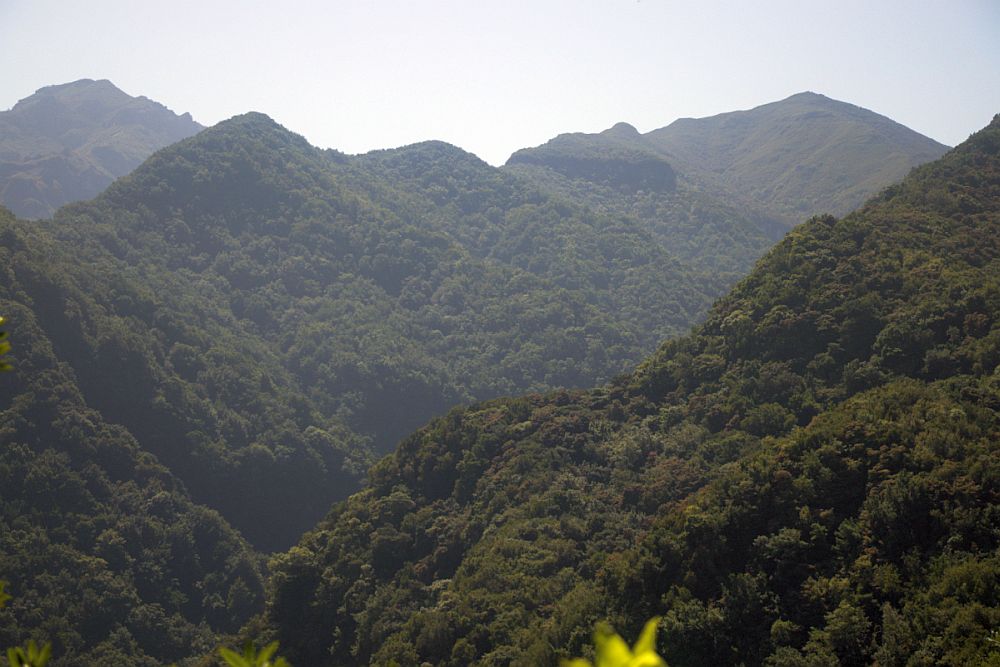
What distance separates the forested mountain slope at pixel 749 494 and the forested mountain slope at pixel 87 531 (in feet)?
71.7

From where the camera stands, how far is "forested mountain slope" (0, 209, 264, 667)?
5456cm

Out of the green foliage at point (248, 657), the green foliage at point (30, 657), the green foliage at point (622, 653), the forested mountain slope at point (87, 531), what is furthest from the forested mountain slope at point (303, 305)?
the green foliage at point (622, 653)

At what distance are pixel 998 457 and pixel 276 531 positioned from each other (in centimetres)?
6536

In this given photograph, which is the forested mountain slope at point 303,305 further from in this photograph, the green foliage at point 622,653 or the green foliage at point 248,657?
the green foliage at point 622,653

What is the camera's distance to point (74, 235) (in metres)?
102

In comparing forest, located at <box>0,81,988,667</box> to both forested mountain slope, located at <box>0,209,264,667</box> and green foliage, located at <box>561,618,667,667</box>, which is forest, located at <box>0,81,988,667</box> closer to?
forested mountain slope, located at <box>0,209,264,667</box>

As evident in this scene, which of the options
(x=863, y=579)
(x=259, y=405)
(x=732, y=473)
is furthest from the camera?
(x=259, y=405)

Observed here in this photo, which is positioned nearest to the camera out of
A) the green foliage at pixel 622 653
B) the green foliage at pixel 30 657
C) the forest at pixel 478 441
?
the green foliage at pixel 622 653

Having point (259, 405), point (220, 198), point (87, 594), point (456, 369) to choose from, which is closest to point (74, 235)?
point (220, 198)

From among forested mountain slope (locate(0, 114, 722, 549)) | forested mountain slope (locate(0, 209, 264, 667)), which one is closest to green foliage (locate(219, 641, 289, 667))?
forested mountain slope (locate(0, 209, 264, 667))

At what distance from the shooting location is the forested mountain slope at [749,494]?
24750 millimetres

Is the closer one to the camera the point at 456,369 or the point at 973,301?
the point at 973,301

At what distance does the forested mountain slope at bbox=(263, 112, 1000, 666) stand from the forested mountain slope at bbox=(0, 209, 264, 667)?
21.9 meters

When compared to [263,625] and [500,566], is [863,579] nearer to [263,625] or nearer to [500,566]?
[500,566]
